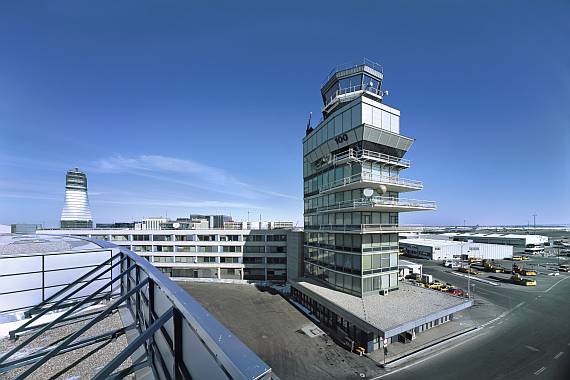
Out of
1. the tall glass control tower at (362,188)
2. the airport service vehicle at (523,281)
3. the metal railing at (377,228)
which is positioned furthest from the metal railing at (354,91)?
the airport service vehicle at (523,281)

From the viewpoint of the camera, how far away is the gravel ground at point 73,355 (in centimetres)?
509

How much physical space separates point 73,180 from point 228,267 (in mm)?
72852

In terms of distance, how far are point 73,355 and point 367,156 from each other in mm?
27042

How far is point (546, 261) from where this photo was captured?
2781 inches

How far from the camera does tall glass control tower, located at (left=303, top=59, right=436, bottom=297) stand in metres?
26.2

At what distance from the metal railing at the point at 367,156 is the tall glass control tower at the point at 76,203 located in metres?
87.4

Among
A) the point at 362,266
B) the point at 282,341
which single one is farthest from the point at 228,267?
the point at 362,266

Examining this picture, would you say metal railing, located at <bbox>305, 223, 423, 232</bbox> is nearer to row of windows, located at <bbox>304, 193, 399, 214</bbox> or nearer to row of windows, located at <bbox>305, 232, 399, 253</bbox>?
row of windows, located at <bbox>305, 232, 399, 253</bbox>

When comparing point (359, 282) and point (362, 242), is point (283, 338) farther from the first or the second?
point (362, 242)

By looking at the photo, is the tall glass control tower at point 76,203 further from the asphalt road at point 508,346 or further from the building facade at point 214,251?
the asphalt road at point 508,346

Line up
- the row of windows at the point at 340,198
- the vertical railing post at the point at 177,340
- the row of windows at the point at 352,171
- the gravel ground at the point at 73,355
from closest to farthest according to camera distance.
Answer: the vertical railing post at the point at 177,340, the gravel ground at the point at 73,355, the row of windows at the point at 352,171, the row of windows at the point at 340,198

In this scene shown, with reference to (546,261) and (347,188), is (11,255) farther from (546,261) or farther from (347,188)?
(546,261)

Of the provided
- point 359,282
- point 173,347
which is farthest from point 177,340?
point 359,282

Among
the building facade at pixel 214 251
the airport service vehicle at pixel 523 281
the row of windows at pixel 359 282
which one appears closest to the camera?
the row of windows at pixel 359 282
